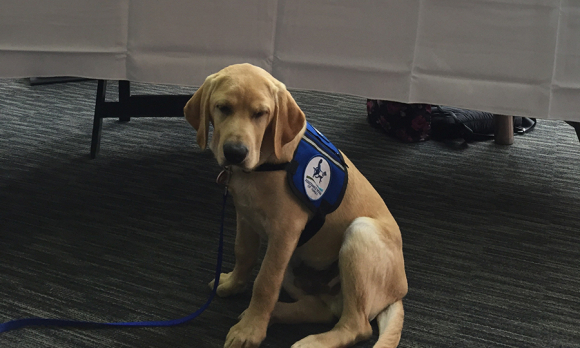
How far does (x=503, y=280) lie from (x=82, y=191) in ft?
→ 4.97

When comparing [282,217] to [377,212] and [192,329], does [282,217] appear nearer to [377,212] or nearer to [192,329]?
[377,212]

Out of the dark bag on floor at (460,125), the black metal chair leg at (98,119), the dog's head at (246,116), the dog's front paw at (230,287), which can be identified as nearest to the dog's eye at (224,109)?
the dog's head at (246,116)

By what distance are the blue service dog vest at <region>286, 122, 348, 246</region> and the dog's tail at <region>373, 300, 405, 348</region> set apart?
0.26m

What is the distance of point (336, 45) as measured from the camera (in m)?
1.73

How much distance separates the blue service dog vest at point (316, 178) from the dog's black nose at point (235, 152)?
0.17 m

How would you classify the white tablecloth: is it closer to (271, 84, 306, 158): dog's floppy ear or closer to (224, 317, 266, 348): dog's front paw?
(271, 84, 306, 158): dog's floppy ear

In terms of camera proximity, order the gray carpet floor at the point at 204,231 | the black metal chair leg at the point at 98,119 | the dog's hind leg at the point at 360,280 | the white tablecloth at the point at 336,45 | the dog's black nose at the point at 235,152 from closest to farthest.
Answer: the dog's black nose at the point at 235,152 < the dog's hind leg at the point at 360,280 < the gray carpet floor at the point at 204,231 < the white tablecloth at the point at 336,45 < the black metal chair leg at the point at 98,119

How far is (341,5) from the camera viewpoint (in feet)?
5.56

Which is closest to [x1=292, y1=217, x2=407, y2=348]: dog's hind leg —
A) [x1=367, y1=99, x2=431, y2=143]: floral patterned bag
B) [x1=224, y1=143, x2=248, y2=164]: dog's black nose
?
[x1=224, y1=143, x2=248, y2=164]: dog's black nose

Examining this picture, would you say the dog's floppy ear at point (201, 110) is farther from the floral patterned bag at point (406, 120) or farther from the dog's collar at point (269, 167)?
the floral patterned bag at point (406, 120)

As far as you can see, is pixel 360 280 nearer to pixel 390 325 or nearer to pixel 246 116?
pixel 390 325

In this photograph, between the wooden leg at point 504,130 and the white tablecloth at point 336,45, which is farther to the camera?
the wooden leg at point 504,130

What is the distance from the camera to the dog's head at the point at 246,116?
1097 millimetres

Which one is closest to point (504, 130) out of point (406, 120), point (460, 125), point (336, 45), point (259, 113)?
point (460, 125)
